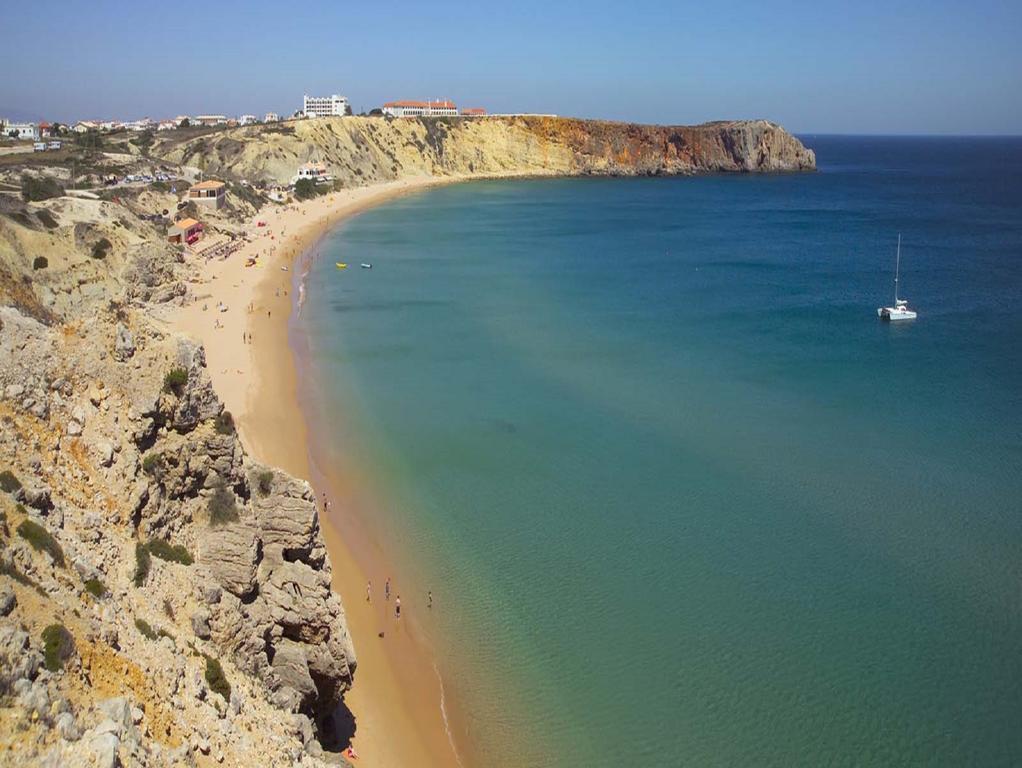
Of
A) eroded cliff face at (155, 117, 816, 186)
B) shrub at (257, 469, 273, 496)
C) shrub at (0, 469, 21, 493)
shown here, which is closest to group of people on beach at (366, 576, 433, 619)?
shrub at (257, 469, 273, 496)

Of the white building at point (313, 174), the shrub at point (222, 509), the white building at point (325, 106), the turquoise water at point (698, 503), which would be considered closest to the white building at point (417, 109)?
the white building at point (325, 106)

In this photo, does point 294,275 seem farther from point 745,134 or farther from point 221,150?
point 745,134

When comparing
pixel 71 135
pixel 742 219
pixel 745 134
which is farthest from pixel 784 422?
pixel 745 134

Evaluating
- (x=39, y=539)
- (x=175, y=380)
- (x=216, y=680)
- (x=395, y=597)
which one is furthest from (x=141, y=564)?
(x=395, y=597)

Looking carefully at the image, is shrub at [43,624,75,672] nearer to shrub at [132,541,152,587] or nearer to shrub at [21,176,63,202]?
shrub at [132,541,152,587]

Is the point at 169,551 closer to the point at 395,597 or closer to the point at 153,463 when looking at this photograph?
the point at 153,463
